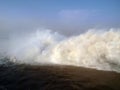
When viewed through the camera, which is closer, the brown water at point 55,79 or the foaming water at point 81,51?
the brown water at point 55,79

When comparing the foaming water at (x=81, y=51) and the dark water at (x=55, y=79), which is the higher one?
the foaming water at (x=81, y=51)

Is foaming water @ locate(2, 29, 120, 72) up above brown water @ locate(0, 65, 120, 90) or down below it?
above

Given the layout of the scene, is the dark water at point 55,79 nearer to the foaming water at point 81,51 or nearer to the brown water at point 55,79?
the brown water at point 55,79

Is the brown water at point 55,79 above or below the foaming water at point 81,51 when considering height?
below

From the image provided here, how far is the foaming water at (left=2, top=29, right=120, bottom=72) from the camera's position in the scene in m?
11.1

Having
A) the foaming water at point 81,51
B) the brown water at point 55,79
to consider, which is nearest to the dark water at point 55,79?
the brown water at point 55,79

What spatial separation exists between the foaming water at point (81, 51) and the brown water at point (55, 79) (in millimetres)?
1213

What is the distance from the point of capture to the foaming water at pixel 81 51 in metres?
11.1

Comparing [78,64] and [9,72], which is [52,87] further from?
[78,64]

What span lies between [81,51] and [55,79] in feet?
13.8

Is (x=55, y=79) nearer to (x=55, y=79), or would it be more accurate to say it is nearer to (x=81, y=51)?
(x=55, y=79)

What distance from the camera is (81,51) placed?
12.4 m

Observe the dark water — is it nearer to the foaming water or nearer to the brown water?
the brown water

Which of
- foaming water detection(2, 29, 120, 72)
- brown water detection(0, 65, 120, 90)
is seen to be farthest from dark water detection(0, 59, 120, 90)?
foaming water detection(2, 29, 120, 72)
